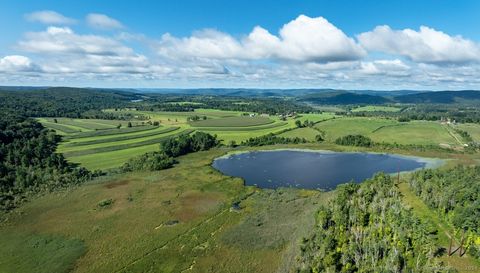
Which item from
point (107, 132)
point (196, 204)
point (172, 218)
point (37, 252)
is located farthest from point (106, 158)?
point (37, 252)

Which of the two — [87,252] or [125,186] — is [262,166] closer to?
[125,186]

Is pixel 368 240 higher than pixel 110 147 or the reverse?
higher

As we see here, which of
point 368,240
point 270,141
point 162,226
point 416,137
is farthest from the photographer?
point 416,137

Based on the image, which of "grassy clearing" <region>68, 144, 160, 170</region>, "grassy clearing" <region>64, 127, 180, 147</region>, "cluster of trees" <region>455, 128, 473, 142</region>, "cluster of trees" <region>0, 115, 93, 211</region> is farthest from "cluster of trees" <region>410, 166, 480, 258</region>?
"grassy clearing" <region>64, 127, 180, 147</region>

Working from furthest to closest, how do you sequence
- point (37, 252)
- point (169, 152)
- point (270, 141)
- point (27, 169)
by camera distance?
point (270, 141) < point (169, 152) < point (27, 169) < point (37, 252)

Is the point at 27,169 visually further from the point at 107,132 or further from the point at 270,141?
the point at 270,141

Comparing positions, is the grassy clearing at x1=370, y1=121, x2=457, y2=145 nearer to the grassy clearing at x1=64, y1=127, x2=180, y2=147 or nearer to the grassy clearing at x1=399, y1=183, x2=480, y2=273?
the grassy clearing at x1=399, y1=183, x2=480, y2=273
